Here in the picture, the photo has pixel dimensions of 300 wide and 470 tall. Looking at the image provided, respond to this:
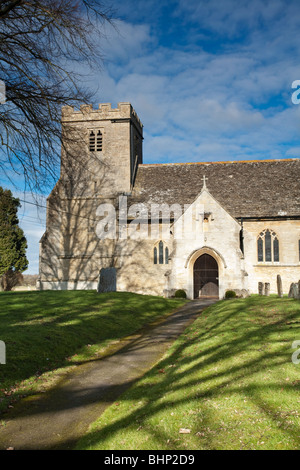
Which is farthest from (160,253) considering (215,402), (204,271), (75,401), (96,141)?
(215,402)

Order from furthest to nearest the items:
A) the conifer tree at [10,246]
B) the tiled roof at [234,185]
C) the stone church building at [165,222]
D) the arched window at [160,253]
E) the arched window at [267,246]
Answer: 1. the conifer tree at [10,246]
2. the arched window at [160,253]
3. the tiled roof at [234,185]
4. the arched window at [267,246]
5. the stone church building at [165,222]

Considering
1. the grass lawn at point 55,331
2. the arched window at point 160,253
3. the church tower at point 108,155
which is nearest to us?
the grass lawn at point 55,331

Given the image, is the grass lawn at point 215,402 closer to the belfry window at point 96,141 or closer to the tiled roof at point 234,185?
the tiled roof at point 234,185

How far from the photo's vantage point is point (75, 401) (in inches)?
264

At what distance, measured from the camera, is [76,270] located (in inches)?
1190

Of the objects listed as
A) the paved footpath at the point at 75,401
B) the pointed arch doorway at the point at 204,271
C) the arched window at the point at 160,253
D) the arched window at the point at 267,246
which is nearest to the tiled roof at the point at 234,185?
the arched window at the point at 267,246

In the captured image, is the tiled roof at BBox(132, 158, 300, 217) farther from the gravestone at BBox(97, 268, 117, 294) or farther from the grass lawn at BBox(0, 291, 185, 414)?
the grass lawn at BBox(0, 291, 185, 414)

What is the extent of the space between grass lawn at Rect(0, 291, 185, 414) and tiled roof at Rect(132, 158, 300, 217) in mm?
11740

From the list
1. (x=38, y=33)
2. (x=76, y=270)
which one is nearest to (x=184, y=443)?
(x=38, y=33)

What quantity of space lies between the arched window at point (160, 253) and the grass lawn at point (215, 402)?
18921mm

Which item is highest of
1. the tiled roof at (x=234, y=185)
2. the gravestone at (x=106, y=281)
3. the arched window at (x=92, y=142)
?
the arched window at (x=92, y=142)

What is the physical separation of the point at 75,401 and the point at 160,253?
22.0 metres

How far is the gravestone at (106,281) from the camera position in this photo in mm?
21734

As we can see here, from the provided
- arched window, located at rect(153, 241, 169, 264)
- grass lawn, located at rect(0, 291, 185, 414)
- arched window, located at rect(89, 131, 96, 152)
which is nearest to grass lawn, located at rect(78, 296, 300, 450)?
grass lawn, located at rect(0, 291, 185, 414)
